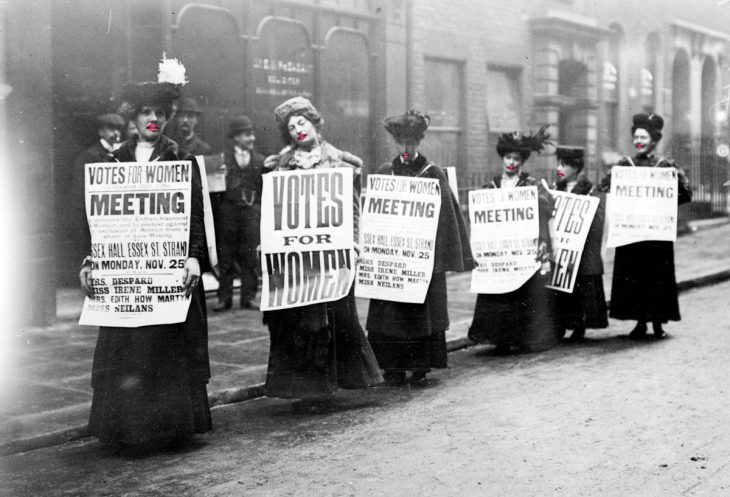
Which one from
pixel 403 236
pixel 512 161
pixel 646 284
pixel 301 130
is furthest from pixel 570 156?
pixel 301 130

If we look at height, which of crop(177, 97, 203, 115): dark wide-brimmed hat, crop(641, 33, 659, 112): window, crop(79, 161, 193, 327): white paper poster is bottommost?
crop(79, 161, 193, 327): white paper poster

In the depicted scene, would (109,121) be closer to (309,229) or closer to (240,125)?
(240,125)

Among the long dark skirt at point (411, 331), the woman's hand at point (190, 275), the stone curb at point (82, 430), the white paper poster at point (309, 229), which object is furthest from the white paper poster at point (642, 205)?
the woman's hand at point (190, 275)

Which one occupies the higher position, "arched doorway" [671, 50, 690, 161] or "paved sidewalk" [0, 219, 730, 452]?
"arched doorway" [671, 50, 690, 161]

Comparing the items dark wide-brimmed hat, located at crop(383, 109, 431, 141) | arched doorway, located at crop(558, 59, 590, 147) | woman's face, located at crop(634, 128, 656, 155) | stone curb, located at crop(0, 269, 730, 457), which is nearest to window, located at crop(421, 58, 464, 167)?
arched doorway, located at crop(558, 59, 590, 147)

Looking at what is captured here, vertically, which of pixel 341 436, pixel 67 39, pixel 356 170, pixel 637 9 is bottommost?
pixel 341 436

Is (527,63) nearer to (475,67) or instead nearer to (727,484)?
(475,67)

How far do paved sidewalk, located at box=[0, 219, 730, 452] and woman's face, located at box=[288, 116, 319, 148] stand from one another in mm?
1762

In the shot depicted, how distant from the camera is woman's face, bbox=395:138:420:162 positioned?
7.23 metres

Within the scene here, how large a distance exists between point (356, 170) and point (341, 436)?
1.68 metres

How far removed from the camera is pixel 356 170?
641cm

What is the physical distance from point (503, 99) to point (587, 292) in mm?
9203

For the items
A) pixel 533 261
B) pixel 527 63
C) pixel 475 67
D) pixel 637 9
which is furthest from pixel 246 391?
pixel 637 9

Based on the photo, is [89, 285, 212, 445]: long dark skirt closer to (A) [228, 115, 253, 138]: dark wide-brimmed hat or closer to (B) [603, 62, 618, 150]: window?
(A) [228, 115, 253, 138]: dark wide-brimmed hat
